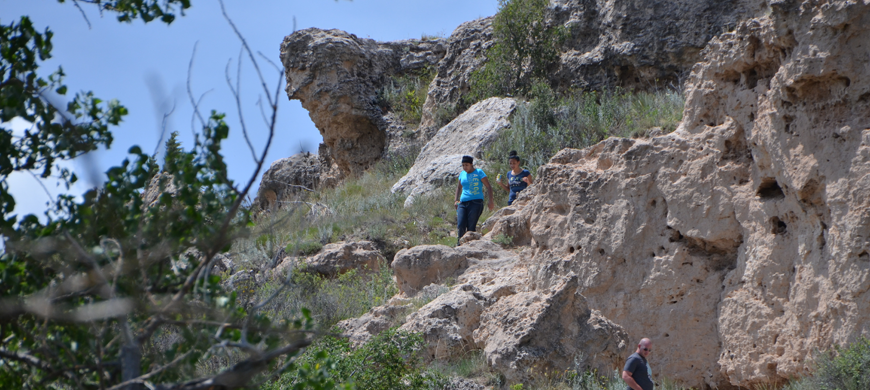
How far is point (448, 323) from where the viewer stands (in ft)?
20.7

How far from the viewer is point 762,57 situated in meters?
5.84

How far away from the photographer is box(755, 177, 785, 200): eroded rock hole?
5.70 m

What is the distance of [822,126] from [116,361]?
5039 millimetres

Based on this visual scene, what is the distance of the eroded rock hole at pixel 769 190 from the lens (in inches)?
224

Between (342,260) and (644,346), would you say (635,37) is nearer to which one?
(342,260)

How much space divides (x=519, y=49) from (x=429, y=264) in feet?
30.0

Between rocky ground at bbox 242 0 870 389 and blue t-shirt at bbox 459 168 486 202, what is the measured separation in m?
1.34

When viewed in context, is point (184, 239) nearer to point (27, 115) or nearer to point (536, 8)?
point (27, 115)

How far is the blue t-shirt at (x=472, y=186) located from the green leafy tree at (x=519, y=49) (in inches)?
260

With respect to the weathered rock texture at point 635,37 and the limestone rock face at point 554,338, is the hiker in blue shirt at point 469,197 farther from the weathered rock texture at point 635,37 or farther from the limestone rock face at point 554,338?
the weathered rock texture at point 635,37

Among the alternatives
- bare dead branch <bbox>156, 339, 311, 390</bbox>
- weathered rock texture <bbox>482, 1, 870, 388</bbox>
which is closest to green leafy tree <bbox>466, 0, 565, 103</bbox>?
weathered rock texture <bbox>482, 1, 870, 388</bbox>

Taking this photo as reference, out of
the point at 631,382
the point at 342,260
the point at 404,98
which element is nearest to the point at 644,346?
the point at 631,382

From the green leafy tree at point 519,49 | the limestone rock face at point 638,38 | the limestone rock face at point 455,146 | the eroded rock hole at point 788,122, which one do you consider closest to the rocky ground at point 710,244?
the eroded rock hole at point 788,122

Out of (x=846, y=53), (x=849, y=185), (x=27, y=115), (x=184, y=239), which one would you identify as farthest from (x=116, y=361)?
(x=846, y=53)
